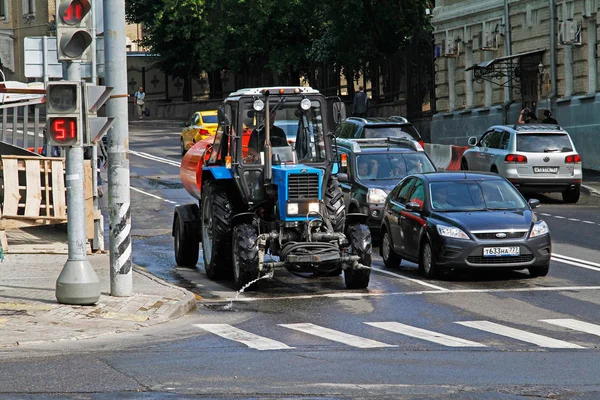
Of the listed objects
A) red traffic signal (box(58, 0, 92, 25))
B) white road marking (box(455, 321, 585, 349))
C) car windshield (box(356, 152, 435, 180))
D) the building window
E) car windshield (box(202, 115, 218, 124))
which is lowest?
white road marking (box(455, 321, 585, 349))

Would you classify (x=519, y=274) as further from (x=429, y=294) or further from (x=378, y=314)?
(x=378, y=314)

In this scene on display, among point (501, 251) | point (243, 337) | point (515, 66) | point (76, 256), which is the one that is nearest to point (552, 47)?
point (515, 66)

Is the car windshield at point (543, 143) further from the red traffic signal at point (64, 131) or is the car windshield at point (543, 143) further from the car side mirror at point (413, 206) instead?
the red traffic signal at point (64, 131)

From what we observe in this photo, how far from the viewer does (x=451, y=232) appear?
17.7m

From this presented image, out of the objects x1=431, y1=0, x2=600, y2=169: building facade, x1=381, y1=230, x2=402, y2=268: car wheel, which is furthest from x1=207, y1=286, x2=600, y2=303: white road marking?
x1=431, y1=0, x2=600, y2=169: building facade

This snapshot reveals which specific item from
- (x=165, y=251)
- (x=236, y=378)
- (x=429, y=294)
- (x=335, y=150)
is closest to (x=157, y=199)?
(x=165, y=251)

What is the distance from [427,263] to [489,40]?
91.9ft

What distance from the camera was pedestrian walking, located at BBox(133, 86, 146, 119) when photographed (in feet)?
241

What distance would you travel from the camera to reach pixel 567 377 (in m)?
10.2

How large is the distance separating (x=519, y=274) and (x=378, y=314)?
4226 mm

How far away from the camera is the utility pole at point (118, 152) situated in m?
15.6

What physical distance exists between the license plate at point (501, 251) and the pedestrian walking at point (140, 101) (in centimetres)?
5727

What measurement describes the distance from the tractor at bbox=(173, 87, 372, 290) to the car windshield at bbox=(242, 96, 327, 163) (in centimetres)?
1

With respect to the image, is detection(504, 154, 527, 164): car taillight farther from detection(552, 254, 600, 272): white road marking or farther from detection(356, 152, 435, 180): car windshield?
detection(552, 254, 600, 272): white road marking
